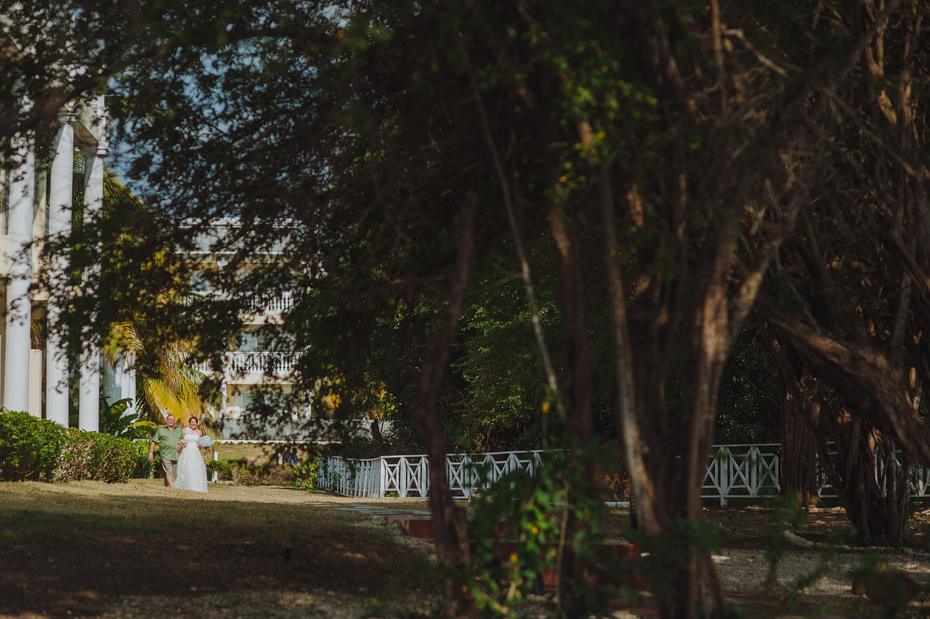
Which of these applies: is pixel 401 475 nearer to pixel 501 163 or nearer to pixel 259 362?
pixel 259 362

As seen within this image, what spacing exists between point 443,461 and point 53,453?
31.6 feet

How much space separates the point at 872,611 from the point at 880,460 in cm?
586

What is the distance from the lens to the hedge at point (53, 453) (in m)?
12.1

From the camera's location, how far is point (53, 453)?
12.6 metres

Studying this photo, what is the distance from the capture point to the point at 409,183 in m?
6.42

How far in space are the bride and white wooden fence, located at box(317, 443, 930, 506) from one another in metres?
2.49

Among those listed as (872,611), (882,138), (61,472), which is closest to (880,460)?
(872,611)

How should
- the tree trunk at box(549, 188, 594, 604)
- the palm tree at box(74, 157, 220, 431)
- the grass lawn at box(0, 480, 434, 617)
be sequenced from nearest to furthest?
the tree trunk at box(549, 188, 594, 604) < the grass lawn at box(0, 480, 434, 617) < the palm tree at box(74, 157, 220, 431)

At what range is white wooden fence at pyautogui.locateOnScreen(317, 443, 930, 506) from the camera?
55.6 ft

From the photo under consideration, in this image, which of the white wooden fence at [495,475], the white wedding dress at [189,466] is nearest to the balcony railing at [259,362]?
the white wooden fence at [495,475]

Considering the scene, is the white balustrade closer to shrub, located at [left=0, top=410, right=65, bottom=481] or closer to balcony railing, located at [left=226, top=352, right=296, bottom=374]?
balcony railing, located at [left=226, top=352, right=296, bottom=374]

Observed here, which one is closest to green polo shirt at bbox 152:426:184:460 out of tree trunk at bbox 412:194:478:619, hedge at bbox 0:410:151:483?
hedge at bbox 0:410:151:483

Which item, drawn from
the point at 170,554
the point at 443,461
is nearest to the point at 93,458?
the point at 170,554

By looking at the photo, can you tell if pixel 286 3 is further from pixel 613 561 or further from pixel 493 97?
pixel 613 561
